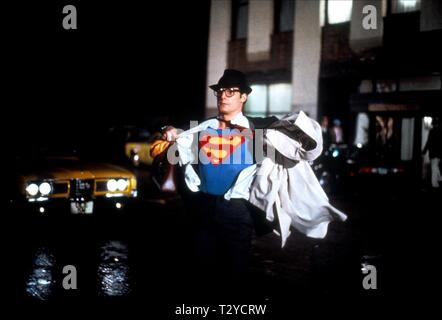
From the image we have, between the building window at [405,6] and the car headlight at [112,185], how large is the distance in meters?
11.3

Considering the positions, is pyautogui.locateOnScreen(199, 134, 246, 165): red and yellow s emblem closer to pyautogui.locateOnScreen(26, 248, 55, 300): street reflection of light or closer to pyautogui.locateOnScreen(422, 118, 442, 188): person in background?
pyautogui.locateOnScreen(26, 248, 55, 300): street reflection of light

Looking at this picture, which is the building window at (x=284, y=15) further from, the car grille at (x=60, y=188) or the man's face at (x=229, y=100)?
the man's face at (x=229, y=100)

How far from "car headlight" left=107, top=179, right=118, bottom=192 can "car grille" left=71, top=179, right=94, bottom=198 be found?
29 centimetres

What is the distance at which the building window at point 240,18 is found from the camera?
69.4 feet

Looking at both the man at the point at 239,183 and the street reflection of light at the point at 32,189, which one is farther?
the street reflection of light at the point at 32,189

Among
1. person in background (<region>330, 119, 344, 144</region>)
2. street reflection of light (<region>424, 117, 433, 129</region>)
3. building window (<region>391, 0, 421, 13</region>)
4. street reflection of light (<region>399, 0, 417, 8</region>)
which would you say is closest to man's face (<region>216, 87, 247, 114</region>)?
person in background (<region>330, 119, 344, 144</region>)

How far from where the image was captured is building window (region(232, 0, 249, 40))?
2116 centimetres

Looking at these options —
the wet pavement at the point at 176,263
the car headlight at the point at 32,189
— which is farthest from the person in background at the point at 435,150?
the car headlight at the point at 32,189

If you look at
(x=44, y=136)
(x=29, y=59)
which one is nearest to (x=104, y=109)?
(x=29, y=59)

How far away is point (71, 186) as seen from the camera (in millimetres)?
7969

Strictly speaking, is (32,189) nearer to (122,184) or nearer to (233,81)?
(122,184)

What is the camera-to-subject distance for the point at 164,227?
9.49 meters

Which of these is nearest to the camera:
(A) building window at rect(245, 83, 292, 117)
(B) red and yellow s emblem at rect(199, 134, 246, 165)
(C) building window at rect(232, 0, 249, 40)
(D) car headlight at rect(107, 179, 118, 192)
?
(B) red and yellow s emblem at rect(199, 134, 246, 165)
